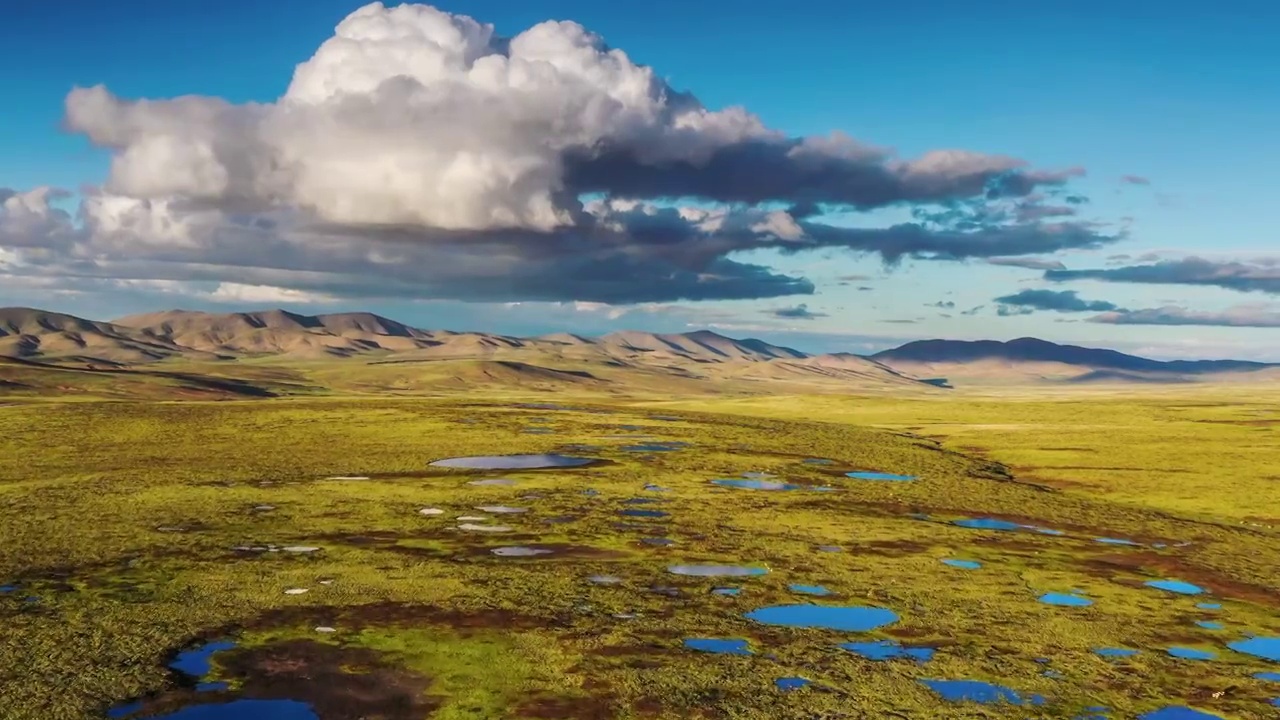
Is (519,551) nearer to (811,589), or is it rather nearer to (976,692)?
(811,589)

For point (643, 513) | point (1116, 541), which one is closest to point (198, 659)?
point (643, 513)

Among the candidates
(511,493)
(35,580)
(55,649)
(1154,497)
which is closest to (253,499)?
(511,493)

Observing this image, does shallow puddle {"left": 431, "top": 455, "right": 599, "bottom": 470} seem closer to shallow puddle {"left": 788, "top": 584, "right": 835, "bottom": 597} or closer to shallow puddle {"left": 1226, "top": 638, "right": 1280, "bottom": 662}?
shallow puddle {"left": 788, "top": 584, "right": 835, "bottom": 597}

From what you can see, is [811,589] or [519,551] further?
[519,551]

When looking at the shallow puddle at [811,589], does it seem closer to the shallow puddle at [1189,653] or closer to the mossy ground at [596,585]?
the mossy ground at [596,585]

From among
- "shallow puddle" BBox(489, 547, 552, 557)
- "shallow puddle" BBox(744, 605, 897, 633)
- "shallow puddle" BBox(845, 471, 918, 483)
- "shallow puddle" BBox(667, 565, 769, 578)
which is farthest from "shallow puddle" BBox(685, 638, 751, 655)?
"shallow puddle" BBox(845, 471, 918, 483)

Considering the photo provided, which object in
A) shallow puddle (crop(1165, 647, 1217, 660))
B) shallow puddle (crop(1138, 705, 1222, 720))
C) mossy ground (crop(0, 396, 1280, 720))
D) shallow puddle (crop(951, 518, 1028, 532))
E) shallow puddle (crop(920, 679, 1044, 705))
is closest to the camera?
shallow puddle (crop(1138, 705, 1222, 720))
